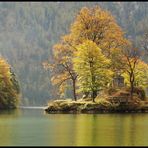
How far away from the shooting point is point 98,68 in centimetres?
7738

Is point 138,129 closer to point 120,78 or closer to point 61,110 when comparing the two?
point 61,110

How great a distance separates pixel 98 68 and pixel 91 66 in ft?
3.41

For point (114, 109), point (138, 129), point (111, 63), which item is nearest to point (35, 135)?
point (138, 129)

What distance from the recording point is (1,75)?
10400 cm

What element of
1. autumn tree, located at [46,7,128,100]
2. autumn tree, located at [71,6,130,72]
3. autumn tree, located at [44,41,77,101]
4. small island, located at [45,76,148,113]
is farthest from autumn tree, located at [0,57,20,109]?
small island, located at [45,76,148,113]

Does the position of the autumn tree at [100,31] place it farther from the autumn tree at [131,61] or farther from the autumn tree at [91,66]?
the autumn tree at [91,66]

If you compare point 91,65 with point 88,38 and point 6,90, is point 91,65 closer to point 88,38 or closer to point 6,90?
point 88,38

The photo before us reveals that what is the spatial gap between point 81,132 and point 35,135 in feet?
12.0

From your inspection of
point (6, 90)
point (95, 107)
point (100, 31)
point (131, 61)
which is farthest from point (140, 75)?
Answer: point (6, 90)

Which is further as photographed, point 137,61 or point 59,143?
point 137,61

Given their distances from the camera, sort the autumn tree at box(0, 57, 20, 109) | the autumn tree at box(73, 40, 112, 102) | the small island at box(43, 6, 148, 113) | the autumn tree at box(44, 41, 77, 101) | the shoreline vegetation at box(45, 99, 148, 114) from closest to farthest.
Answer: the shoreline vegetation at box(45, 99, 148, 114) → the small island at box(43, 6, 148, 113) → the autumn tree at box(73, 40, 112, 102) → the autumn tree at box(44, 41, 77, 101) → the autumn tree at box(0, 57, 20, 109)

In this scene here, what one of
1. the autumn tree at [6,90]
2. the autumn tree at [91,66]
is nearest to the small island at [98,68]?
the autumn tree at [91,66]

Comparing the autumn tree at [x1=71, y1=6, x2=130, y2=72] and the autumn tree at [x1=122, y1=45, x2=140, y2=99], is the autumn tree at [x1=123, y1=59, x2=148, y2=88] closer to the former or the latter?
the autumn tree at [x1=122, y1=45, x2=140, y2=99]

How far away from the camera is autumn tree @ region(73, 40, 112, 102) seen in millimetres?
77000
